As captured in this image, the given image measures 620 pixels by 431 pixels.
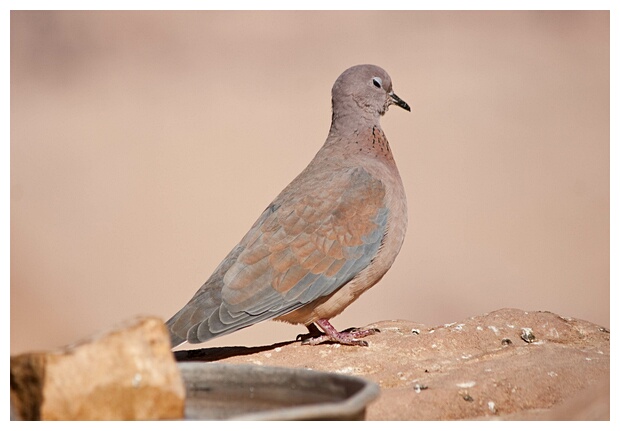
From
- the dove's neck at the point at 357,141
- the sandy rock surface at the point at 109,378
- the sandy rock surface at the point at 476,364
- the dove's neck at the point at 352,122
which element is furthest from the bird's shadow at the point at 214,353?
the sandy rock surface at the point at 109,378

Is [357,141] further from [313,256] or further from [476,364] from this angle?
[476,364]

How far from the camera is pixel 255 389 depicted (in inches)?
140

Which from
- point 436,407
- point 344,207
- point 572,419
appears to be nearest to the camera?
point 572,419

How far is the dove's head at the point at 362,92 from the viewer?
702cm

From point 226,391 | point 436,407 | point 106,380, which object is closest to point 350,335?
point 436,407

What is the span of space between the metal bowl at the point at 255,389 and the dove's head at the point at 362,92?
368 centimetres

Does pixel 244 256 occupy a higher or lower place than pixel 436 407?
higher

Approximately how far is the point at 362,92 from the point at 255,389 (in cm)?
388

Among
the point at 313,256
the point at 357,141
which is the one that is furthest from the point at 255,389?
the point at 357,141

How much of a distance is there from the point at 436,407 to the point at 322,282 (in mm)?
1649

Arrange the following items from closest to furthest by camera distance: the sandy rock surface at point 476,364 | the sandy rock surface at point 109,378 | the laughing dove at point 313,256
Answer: the sandy rock surface at point 109,378, the sandy rock surface at point 476,364, the laughing dove at point 313,256

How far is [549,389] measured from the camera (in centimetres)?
457

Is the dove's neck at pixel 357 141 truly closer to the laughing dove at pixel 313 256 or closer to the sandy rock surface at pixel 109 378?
the laughing dove at pixel 313 256

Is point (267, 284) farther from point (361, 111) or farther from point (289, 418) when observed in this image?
point (289, 418)
